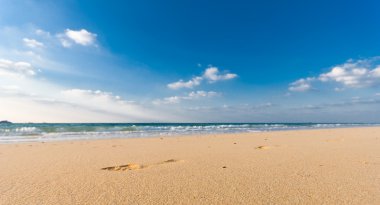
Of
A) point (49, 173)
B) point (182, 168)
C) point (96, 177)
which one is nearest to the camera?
point (96, 177)

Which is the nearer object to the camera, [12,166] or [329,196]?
[329,196]

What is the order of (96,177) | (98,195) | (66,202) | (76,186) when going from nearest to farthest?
1. (66,202)
2. (98,195)
3. (76,186)
4. (96,177)

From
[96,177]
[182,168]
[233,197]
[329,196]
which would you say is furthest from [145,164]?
[329,196]

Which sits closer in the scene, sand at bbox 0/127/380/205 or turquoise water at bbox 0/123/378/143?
sand at bbox 0/127/380/205

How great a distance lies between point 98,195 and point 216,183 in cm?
127

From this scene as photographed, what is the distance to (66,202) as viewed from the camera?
7.09 ft

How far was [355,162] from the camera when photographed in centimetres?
387

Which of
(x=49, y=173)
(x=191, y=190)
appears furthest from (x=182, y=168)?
(x=49, y=173)

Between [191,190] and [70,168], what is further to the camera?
[70,168]

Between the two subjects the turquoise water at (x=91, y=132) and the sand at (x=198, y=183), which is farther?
the turquoise water at (x=91, y=132)

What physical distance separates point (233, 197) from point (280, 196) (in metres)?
0.45

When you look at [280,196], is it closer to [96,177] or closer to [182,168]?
[182,168]

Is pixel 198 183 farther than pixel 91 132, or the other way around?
pixel 91 132

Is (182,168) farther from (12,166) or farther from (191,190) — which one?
(12,166)
